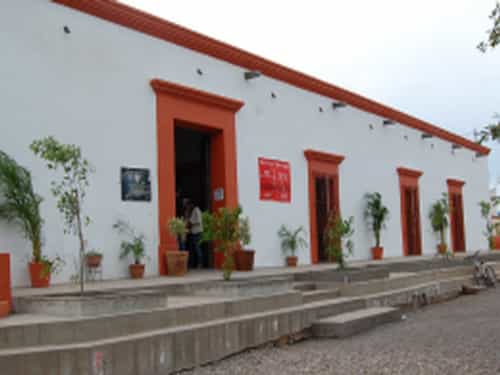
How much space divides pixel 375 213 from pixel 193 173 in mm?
5312

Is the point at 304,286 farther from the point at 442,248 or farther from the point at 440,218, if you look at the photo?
the point at 440,218

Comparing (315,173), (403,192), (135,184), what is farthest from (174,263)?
(403,192)

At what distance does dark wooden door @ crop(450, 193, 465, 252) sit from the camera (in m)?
22.7

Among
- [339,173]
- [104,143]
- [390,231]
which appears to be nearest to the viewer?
[104,143]

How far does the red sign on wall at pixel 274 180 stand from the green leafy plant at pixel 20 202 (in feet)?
18.6

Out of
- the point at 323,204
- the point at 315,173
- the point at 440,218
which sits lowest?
the point at 440,218

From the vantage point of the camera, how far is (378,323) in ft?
29.7

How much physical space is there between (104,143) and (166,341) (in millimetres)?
4788

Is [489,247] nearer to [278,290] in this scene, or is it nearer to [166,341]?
[278,290]

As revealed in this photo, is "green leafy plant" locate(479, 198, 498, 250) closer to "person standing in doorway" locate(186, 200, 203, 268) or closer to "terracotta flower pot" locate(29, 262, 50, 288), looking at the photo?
"person standing in doorway" locate(186, 200, 203, 268)

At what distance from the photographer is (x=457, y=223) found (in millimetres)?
23062

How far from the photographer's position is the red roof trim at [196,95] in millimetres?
10953

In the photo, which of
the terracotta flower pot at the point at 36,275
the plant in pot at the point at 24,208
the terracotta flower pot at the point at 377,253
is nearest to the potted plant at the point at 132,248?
the plant in pot at the point at 24,208

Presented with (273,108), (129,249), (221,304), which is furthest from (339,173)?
(221,304)
